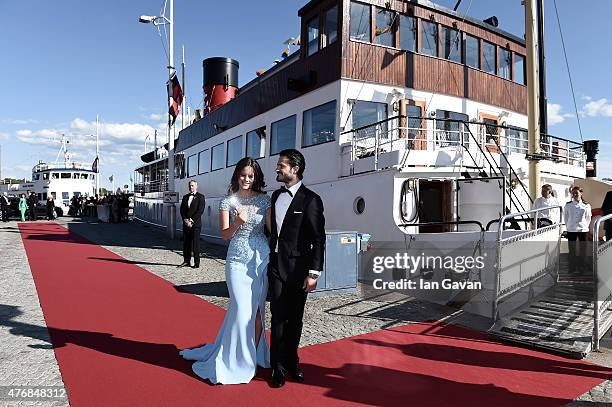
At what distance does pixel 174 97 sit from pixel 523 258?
16.5 metres

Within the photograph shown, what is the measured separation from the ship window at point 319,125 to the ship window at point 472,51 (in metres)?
5.13

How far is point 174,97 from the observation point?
19.0 metres

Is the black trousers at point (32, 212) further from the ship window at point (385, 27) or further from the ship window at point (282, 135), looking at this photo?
the ship window at point (385, 27)

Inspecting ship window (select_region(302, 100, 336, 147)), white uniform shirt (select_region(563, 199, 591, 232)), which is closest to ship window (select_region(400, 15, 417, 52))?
ship window (select_region(302, 100, 336, 147))

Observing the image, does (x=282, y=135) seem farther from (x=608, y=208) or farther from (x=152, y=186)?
(x=152, y=186)

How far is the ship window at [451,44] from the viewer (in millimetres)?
12844

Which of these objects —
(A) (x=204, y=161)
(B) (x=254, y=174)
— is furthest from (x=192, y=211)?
(A) (x=204, y=161)

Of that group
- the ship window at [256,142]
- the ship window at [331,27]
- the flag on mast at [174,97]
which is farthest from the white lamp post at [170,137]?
the ship window at [331,27]

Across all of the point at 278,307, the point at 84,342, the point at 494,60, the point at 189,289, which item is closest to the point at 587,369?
the point at 278,307

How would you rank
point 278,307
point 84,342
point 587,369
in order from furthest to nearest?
point 84,342 < point 587,369 < point 278,307

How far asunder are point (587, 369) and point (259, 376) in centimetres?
345

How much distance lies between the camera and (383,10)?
11734mm

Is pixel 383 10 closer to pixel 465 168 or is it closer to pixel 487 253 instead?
pixel 465 168

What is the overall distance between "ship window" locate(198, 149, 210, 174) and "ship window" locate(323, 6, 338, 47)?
1013 cm
